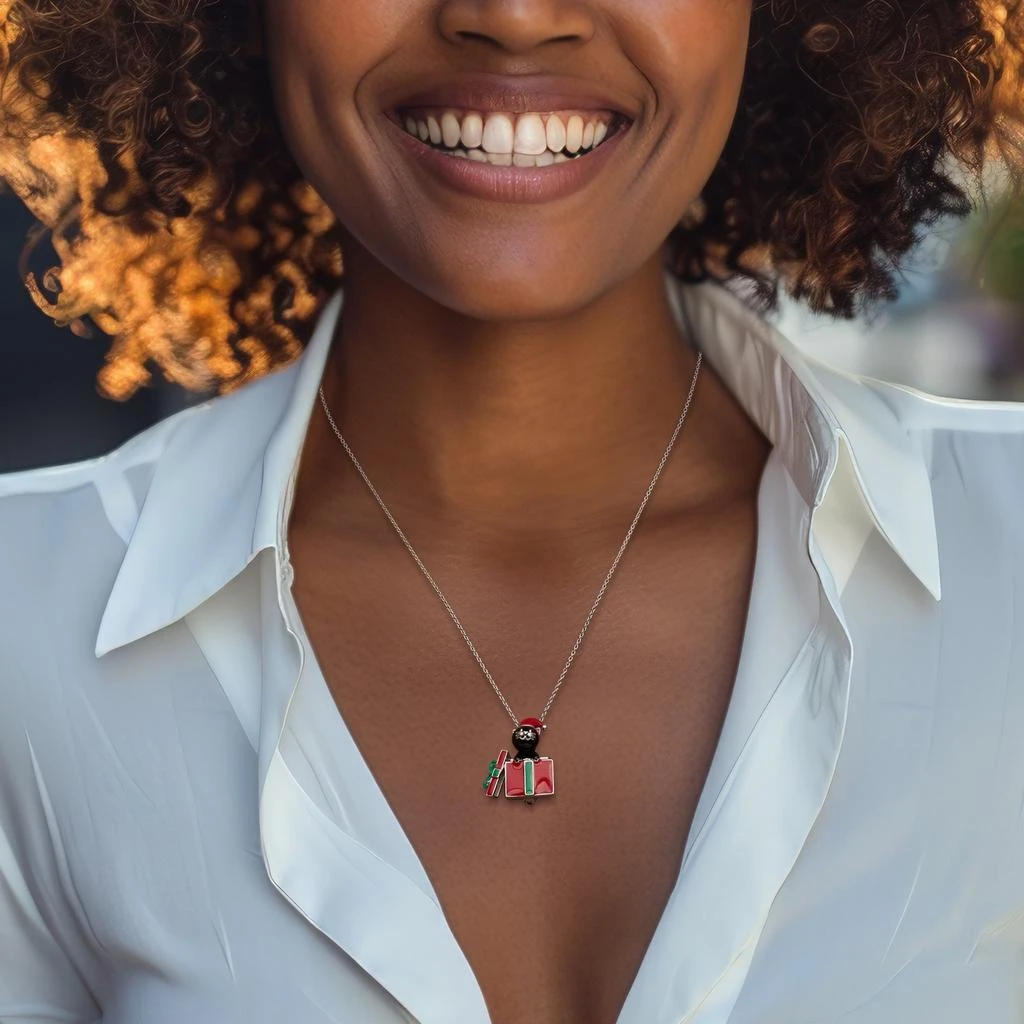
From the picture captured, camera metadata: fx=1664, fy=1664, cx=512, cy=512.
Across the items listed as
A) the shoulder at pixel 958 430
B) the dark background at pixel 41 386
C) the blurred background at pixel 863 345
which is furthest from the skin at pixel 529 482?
the dark background at pixel 41 386

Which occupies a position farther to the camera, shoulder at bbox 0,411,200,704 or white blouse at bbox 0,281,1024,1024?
shoulder at bbox 0,411,200,704

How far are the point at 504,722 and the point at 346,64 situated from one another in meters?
0.64

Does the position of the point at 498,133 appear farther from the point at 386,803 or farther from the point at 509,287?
the point at 386,803

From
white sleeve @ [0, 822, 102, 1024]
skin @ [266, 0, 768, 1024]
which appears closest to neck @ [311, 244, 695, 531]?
skin @ [266, 0, 768, 1024]

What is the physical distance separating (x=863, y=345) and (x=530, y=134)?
13.8 feet

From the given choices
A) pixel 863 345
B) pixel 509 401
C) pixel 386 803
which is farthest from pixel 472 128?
pixel 863 345

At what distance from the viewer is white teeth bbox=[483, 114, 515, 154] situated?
147cm

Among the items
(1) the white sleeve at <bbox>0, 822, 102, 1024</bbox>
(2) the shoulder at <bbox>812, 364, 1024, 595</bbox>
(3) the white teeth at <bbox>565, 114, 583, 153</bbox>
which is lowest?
(1) the white sleeve at <bbox>0, 822, 102, 1024</bbox>

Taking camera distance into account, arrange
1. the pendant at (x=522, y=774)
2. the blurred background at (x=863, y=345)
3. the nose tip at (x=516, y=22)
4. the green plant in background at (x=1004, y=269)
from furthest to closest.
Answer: the green plant in background at (x=1004, y=269)
the blurred background at (x=863, y=345)
the pendant at (x=522, y=774)
the nose tip at (x=516, y=22)

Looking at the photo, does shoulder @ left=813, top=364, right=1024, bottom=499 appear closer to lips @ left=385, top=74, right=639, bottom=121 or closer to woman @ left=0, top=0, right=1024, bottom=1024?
woman @ left=0, top=0, right=1024, bottom=1024

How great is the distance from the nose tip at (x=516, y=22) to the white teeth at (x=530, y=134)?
0.07 metres

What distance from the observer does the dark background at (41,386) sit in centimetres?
410

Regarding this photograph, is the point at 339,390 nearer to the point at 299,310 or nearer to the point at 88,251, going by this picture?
the point at 299,310

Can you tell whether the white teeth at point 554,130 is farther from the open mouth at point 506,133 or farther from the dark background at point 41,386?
the dark background at point 41,386
